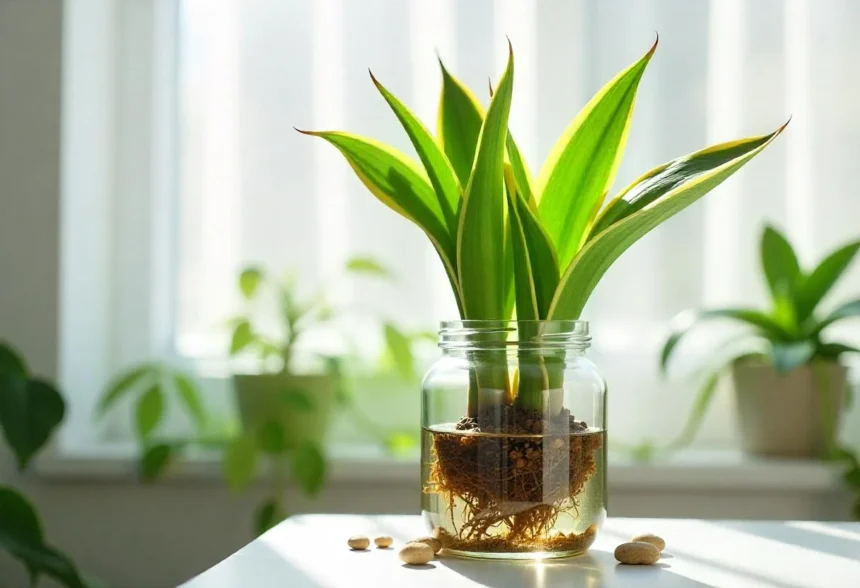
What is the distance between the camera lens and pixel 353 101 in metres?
1.68

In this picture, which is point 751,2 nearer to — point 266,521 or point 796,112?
point 796,112

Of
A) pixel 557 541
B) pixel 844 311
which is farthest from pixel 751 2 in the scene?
pixel 557 541

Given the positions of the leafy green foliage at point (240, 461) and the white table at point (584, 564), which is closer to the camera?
the white table at point (584, 564)

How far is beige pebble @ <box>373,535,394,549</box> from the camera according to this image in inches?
28.7

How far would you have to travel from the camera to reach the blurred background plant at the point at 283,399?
4.53ft

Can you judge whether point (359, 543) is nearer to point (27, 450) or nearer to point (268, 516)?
point (27, 450)

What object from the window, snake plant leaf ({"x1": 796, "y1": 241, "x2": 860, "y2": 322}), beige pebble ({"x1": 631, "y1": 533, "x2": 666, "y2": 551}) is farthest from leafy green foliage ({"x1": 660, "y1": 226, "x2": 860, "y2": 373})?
beige pebble ({"x1": 631, "y1": 533, "x2": 666, "y2": 551})

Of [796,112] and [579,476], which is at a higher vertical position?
[796,112]

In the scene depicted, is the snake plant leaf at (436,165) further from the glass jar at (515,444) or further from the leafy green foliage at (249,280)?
the leafy green foliage at (249,280)

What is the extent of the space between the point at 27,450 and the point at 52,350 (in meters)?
0.37

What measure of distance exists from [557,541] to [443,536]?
81 mm

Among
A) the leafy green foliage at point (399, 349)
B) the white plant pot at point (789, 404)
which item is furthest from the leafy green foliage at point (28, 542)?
the white plant pot at point (789, 404)

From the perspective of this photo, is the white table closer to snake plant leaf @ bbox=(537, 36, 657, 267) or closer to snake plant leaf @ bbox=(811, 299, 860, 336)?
snake plant leaf @ bbox=(537, 36, 657, 267)

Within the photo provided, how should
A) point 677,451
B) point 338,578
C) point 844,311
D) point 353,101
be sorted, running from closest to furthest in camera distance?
point 338,578 → point 844,311 → point 677,451 → point 353,101
